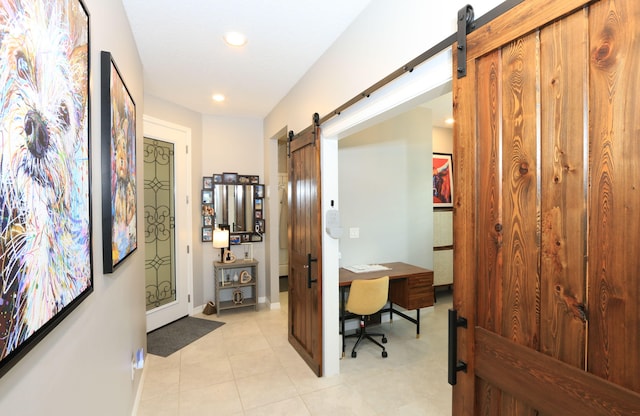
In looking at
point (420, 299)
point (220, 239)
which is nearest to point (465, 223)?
point (420, 299)

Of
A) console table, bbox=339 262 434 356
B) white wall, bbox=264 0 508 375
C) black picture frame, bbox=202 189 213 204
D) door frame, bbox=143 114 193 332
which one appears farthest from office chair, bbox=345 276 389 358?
black picture frame, bbox=202 189 213 204

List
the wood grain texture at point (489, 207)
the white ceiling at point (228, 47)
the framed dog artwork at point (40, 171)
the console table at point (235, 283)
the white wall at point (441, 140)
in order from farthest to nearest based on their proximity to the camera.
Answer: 1. the white wall at point (441, 140)
2. the console table at point (235, 283)
3. the white ceiling at point (228, 47)
4. the wood grain texture at point (489, 207)
5. the framed dog artwork at point (40, 171)

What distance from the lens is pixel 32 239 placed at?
2.46 feet

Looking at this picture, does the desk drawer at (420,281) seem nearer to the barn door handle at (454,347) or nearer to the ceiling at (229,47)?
the barn door handle at (454,347)

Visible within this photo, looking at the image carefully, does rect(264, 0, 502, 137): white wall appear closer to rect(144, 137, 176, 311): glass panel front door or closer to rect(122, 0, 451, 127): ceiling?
rect(122, 0, 451, 127): ceiling

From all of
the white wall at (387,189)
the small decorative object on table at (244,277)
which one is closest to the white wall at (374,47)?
the white wall at (387,189)

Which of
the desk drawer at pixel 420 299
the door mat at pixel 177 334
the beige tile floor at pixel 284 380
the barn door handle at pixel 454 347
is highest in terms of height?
the barn door handle at pixel 454 347

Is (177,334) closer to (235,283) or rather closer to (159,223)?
(235,283)

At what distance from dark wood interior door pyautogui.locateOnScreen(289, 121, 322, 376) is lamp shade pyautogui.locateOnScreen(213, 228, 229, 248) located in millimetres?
1310

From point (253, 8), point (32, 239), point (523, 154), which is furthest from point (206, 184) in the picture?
point (523, 154)

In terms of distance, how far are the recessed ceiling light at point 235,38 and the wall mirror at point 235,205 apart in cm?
238

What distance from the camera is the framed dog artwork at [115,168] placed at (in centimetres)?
147

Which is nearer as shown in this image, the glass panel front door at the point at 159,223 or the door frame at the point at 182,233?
the glass panel front door at the point at 159,223

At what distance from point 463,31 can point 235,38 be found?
1851 mm
